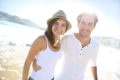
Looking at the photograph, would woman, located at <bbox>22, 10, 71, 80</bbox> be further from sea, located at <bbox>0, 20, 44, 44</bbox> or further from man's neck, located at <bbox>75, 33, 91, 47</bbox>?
sea, located at <bbox>0, 20, 44, 44</bbox>

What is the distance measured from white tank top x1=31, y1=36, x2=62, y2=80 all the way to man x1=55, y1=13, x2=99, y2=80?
267mm

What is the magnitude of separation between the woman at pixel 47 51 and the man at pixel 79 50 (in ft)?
0.73

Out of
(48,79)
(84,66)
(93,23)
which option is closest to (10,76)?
(48,79)

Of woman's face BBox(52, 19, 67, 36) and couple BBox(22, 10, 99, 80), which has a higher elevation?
woman's face BBox(52, 19, 67, 36)

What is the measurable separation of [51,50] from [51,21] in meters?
0.65

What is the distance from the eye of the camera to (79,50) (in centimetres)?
293

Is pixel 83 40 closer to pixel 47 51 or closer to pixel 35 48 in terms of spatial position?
pixel 47 51

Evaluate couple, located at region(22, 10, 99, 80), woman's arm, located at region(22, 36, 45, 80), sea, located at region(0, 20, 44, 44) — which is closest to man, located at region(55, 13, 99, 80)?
couple, located at region(22, 10, 99, 80)

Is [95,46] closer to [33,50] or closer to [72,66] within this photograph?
[72,66]

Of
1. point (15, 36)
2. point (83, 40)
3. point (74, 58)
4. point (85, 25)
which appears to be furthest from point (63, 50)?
point (15, 36)

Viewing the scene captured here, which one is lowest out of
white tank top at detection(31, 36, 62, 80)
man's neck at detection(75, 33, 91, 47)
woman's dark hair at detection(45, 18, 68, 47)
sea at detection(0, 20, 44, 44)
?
sea at detection(0, 20, 44, 44)

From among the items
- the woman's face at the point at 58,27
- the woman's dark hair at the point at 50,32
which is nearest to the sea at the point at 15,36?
the woman's dark hair at the point at 50,32

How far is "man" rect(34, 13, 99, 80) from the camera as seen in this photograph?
2.89 m

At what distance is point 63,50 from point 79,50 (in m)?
0.36
